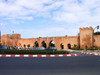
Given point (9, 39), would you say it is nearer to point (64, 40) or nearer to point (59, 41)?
point (59, 41)

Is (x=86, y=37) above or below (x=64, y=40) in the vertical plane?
above

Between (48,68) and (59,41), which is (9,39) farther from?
(48,68)

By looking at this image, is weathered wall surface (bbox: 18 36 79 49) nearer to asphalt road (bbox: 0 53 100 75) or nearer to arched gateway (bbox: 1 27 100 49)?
arched gateway (bbox: 1 27 100 49)

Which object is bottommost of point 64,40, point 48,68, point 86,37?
point 48,68

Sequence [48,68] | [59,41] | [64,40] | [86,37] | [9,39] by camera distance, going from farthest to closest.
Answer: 1. [9,39]
2. [59,41]
3. [64,40]
4. [86,37]
5. [48,68]

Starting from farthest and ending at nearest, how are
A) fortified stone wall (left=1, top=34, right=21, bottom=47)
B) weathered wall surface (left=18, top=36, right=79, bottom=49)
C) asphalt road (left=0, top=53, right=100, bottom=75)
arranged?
1. fortified stone wall (left=1, top=34, right=21, bottom=47)
2. weathered wall surface (left=18, top=36, right=79, bottom=49)
3. asphalt road (left=0, top=53, right=100, bottom=75)

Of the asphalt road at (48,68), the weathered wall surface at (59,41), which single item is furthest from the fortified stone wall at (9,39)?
the asphalt road at (48,68)

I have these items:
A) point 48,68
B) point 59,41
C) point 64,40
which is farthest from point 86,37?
point 48,68

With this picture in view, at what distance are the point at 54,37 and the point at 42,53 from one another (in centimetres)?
2883

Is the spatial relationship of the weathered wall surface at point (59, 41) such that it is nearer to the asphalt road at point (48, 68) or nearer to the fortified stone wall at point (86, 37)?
the fortified stone wall at point (86, 37)

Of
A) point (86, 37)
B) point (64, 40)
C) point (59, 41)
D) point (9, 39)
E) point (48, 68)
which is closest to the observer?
point (48, 68)

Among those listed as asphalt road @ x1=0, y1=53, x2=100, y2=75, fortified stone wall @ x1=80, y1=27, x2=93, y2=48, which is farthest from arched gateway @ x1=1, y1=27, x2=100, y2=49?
asphalt road @ x1=0, y1=53, x2=100, y2=75

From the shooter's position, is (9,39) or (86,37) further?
(9,39)

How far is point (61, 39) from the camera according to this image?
43219 millimetres
